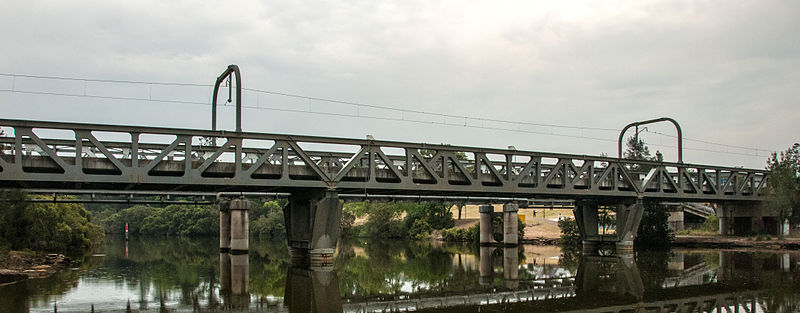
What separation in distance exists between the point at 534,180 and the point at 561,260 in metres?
6.18

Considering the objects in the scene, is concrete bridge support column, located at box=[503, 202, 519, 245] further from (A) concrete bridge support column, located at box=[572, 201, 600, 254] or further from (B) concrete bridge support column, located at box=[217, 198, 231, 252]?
(B) concrete bridge support column, located at box=[217, 198, 231, 252]

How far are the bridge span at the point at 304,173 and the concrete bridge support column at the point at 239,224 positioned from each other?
0.11 m

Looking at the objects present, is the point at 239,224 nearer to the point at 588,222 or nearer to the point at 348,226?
the point at 588,222

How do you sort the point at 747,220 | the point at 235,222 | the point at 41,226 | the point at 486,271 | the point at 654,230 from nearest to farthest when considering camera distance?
the point at 486,271, the point at 41,226, the point at 235,222, the point at 654,230, the point at 747,220

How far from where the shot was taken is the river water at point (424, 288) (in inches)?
960

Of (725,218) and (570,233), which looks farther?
(570,233)

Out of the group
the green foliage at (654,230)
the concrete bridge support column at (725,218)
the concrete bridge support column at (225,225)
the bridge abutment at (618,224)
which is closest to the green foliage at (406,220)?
the green foliage at (654,230)

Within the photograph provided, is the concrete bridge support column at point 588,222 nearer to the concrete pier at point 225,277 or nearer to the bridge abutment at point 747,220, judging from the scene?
the bridge abutment at point 747,220

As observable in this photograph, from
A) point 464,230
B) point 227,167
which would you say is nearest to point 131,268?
point 227,167

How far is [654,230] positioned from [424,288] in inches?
1649

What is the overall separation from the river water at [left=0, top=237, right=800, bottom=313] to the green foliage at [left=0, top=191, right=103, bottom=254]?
4.61 meters

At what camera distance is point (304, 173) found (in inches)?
1652

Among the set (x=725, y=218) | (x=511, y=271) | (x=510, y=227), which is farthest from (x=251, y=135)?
(x=725, y=218)

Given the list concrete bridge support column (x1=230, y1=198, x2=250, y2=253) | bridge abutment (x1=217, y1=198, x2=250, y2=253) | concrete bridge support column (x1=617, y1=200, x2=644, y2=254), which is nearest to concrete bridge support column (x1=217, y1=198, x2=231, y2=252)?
bridge abutment (x1=217, y1=198, x2=250, y2=253)
